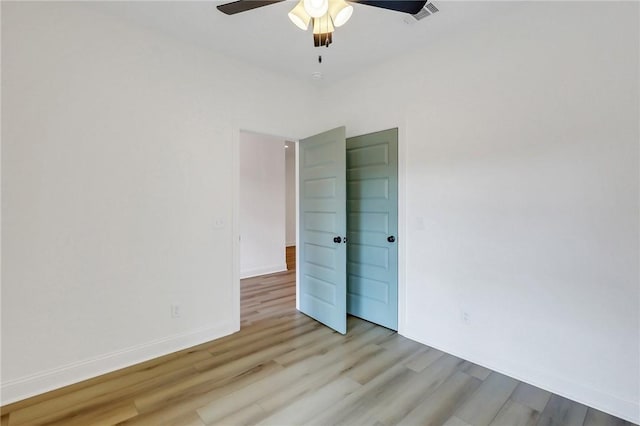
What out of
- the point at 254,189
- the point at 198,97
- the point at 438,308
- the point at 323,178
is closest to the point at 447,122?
the point at 323,178

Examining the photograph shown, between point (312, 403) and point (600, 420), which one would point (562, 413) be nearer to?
point (600, 420)

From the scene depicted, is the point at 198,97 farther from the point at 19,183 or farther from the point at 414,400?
the point at 414,400

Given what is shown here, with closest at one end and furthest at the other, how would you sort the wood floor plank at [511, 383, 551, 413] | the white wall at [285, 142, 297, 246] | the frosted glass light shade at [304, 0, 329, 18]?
the frosted glass light shade at [304, 0, 329, 18], the wood floor plank at [511, 383, 551, 413], the white wall at [285, 142, 297, 246]

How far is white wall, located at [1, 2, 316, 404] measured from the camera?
78.3 inches

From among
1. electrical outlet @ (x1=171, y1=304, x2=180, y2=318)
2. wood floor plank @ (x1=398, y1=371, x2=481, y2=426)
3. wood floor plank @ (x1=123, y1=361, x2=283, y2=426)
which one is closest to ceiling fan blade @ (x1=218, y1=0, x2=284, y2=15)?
electrical outlet @ (x1=171, y1=304, x2=180, y2=318)

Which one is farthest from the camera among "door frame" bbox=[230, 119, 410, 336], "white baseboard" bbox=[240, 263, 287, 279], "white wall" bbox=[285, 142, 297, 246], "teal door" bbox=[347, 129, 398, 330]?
"white wall" bbox=[285, 142, 297, 246]

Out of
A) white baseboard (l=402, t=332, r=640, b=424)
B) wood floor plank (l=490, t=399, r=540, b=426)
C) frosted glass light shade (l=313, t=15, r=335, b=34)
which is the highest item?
frosted glass light shade (l=313, t=15, r=335, b=34)

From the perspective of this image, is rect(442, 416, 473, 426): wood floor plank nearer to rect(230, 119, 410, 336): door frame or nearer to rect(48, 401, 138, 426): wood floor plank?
rect(230, 119, 410, 336): door frame

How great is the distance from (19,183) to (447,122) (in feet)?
10.8

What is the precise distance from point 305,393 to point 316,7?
241 centimetres

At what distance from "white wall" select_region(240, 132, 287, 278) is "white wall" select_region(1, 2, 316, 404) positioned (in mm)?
2478

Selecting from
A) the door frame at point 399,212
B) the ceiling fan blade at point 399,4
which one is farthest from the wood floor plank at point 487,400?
the ceiling fan blade at point 399,4

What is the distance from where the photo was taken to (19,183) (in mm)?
1975

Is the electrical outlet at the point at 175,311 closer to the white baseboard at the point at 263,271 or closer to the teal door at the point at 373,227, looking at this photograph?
the teal door at the point at 373,227
